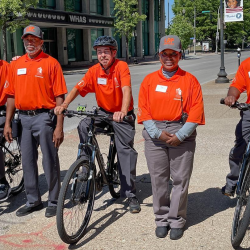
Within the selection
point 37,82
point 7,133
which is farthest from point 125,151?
point 7,133

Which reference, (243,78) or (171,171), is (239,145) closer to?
(243,78)

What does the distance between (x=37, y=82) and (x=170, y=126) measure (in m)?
1.54

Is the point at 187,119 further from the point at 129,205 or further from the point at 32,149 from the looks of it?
the point at 32,149

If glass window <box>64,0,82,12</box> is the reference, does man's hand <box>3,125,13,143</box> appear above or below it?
below

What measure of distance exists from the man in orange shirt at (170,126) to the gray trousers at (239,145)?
2.43 ft

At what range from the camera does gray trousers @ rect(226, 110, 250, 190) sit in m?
4.38

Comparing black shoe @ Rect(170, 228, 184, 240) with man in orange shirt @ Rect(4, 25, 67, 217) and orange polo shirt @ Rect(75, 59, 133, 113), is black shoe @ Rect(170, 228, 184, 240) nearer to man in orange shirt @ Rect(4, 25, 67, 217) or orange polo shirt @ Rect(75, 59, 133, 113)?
man in orange shirt @ Rect(4, 25, 67, 217)

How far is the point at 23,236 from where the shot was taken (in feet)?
13.4

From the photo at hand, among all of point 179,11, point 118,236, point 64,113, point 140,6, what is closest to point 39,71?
point 64,113

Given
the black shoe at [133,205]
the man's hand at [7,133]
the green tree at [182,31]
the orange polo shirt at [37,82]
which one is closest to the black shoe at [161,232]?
the black shoe at [133,205]

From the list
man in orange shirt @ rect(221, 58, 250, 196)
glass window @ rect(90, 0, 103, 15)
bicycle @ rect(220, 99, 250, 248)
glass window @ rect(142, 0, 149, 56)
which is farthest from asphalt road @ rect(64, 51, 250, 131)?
glass window @ rect(142, 0, 149, 56)

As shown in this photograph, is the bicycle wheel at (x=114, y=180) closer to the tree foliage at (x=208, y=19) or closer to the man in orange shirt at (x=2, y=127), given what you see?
the man in orange shirt at (x=2, y=127)

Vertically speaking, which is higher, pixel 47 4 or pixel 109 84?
pixel 47 4

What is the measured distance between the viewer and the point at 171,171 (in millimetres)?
4012
